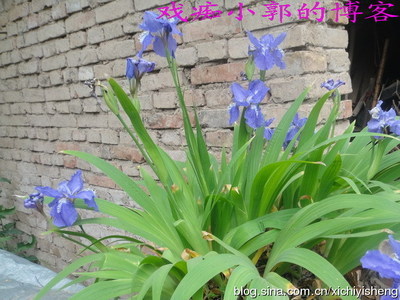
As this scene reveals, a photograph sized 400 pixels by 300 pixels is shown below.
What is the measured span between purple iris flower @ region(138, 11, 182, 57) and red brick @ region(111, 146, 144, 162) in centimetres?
122

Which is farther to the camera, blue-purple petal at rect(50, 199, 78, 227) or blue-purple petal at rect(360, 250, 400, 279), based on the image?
blue-purple petal at rect(50, 199, 78, 227)

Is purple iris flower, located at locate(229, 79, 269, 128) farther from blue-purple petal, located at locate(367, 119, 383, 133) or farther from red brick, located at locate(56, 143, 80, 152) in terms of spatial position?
red brick, located at locate(56, 143, 80, 152)

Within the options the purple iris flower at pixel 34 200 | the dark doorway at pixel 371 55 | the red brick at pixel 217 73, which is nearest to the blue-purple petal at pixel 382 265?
the purple iris flower at pixel 34 200

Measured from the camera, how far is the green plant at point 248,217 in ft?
2.62

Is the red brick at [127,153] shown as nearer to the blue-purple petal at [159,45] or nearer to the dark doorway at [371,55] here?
the blue-purple petal at [159,45]

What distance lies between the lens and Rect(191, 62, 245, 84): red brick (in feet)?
5.58

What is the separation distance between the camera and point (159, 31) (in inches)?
37.9

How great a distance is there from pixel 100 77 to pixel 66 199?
1507 millimetres

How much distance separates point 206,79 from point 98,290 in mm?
1183

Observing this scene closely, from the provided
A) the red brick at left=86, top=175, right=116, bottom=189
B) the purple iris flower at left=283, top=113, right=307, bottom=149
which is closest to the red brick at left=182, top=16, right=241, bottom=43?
the purple iris flower at left=283, top=113, right=307, bottom=149

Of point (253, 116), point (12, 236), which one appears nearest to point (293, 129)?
point (253, 116)

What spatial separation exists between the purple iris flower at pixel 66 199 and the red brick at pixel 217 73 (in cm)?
98

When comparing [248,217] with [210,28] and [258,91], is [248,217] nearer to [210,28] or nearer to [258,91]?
[258,91]

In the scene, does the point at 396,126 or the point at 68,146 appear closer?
the point at 396,126
